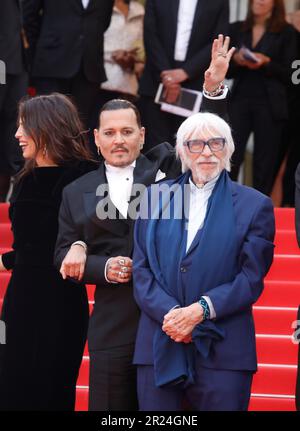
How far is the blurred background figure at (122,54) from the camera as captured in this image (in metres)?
9.04

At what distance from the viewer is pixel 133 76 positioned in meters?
9.17

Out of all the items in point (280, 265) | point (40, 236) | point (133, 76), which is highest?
point (133, 76)

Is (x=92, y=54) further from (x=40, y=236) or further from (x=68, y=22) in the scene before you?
(x=40, y=236)

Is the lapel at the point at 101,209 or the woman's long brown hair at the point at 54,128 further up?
the woman's long brown hair at the point at 54,128

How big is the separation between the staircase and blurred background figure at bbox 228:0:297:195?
25.9 inches

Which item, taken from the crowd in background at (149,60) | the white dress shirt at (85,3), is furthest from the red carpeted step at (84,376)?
the white dress shirt at (85,3)

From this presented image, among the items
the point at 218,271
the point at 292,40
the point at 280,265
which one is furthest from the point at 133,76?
the point at 218,271

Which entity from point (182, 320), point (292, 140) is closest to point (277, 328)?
point (182, 320)

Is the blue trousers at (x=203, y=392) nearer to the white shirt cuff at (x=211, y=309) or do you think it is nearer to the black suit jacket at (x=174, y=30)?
the white shirt cuff at (x=211, y=309)

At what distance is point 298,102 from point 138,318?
15.9 ft

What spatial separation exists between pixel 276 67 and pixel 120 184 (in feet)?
12.7

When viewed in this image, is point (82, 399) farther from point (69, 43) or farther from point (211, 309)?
point (69, 43)

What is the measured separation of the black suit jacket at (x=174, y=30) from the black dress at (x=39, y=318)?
3273 millimetres

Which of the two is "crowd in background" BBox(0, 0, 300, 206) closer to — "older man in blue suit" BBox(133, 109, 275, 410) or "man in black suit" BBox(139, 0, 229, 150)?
"man in black suit" BBox(139, 0, 229, 150)
